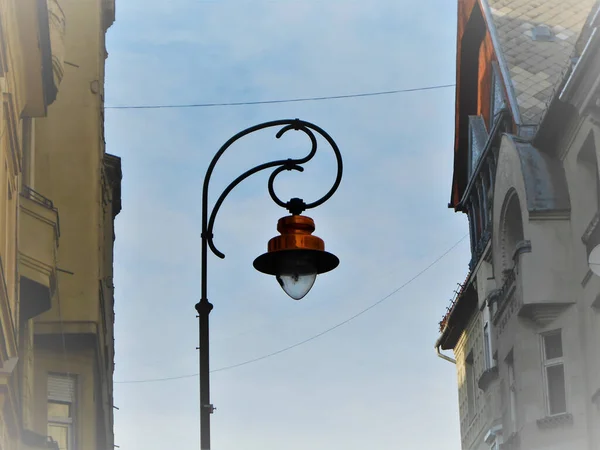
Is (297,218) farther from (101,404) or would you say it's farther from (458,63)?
(458,63)

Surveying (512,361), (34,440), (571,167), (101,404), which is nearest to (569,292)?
(571,167)

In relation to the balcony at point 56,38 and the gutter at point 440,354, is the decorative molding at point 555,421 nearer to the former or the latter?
the balcony at point 56,38

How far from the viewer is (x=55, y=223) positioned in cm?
1895

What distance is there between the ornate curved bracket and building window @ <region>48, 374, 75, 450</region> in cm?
1208

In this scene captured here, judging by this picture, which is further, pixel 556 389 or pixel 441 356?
pixel 441 356

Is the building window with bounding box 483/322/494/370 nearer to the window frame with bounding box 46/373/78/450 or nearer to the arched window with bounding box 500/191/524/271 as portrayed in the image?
the arched window with bounding box 500/191/524/271

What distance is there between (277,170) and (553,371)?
17119mm

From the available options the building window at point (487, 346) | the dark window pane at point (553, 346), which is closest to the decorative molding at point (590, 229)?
the dark window pane at point (553, 346)

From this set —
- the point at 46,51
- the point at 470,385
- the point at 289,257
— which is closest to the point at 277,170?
the point at 289,257

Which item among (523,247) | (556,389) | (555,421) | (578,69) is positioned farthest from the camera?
(556,389)

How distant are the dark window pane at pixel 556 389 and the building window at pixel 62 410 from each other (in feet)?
33.6

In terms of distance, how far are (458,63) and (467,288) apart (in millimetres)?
6667

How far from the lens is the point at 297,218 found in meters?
12.4

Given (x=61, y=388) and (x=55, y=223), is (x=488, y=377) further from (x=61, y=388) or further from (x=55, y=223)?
(x=55, y=223)
